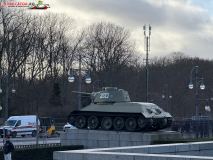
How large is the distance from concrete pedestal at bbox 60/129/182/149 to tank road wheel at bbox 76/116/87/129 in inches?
36.9

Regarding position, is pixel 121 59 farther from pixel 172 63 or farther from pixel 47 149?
pixel 47 149

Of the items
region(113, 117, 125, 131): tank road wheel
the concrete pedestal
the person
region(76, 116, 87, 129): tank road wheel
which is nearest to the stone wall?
the person

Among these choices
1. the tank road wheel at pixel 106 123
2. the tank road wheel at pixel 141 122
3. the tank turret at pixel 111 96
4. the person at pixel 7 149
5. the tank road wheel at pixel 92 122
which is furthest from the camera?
the tank turret at pixel 111 96

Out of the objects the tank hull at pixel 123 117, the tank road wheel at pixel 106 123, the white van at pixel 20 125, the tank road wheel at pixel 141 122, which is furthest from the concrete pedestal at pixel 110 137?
the white van at pixel 20 125

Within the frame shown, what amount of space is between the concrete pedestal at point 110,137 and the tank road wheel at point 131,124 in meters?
0.80

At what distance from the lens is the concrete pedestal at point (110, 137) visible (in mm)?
22922

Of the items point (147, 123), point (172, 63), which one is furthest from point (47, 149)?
point (172, 63)

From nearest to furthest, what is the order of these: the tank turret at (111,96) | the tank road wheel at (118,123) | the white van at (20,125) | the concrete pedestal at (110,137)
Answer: the concrete pedestal at (110,137) → the tank road wheel at (118,123) → the tank turret at (111,96) → the white van at (20,125)

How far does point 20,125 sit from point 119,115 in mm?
16705

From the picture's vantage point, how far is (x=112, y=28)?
6481cm

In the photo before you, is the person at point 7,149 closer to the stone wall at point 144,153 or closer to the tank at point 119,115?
the stone wall at point 144,153

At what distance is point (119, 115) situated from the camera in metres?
25.2

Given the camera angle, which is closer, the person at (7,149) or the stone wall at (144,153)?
the stone wall at (144,153)

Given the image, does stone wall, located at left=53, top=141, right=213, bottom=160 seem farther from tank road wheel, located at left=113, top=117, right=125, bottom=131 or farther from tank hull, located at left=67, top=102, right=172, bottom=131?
tank road wheel, located at left=113, top=117, right=125, bottom=131
